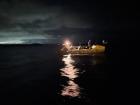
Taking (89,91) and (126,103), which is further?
(89,91)

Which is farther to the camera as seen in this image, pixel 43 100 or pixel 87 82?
pixel 87 82

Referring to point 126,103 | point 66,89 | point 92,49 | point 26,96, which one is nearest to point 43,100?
point 26,96

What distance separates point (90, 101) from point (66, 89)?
7307 millimetres

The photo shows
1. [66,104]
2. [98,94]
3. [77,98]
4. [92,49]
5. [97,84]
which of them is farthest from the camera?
[92,49]

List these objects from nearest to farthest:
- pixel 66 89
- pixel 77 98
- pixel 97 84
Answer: pixel 77 98
pixel 66 89
pixel 97 84

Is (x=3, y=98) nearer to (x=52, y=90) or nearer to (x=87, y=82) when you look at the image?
(x=52, y=90)

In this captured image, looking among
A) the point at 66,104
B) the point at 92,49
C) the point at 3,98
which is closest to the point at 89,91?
the point at 66,104

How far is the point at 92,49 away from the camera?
88.2 m

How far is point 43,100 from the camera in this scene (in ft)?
91.5

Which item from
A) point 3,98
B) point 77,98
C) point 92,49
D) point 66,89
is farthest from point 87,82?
point 92,49

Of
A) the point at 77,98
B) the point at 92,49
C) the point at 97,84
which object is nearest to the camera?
the point at 77,98

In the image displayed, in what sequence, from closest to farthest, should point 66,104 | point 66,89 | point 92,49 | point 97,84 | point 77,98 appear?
point 66,104 → point 77,98 → point 66,89 → point 97,84 → point 92,49

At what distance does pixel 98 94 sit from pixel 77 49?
202ft

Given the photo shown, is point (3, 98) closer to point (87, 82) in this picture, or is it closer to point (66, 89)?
point (66, 89)
